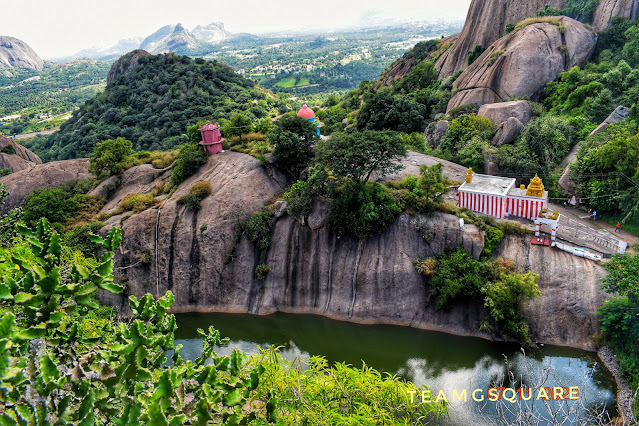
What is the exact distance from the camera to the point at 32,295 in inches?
188

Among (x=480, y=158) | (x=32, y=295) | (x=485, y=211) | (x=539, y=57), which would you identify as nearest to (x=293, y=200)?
(x=485, y=211)

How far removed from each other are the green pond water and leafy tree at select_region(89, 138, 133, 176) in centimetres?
1655

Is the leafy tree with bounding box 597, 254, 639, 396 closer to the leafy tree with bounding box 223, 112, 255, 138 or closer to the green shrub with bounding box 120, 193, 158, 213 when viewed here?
the leafy tree with bounding box 223, 112, 255, 138

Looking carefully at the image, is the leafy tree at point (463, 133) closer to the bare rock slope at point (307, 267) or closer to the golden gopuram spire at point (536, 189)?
the golden gopuram spire at point (536, 189)

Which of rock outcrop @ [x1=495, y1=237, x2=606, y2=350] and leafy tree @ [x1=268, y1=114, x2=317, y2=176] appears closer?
rock outcrop @ [x1=495, y1=237, x2=606, y2=350]

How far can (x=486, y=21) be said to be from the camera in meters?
46.9

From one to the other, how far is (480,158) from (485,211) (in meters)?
6.22

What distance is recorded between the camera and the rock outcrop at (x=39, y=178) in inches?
1364

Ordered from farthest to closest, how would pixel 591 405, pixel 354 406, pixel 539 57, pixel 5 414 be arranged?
pixel 539 57 → pixel 591 405 → pixel 354 406 → pixel 5 414

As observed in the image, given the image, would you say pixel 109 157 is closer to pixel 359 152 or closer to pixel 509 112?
pixel 359 152

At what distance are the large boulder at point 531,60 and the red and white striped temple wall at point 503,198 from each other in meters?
14.9

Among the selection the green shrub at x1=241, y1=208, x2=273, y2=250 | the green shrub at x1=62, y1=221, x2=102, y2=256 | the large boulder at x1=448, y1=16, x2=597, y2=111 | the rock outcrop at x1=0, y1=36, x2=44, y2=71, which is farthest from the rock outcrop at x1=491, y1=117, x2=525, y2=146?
the rock outcrop at x1=0, y1=36, x2=44, y2=71

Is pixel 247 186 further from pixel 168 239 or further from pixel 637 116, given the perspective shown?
pixel 637 116

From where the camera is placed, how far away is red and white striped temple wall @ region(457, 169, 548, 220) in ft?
75.5
